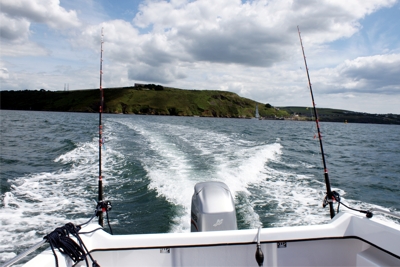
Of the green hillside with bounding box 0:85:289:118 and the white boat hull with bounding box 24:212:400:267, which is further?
the green hillside with bounding box 0:85:289:118

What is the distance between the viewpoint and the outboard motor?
413 cm

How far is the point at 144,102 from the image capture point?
5256 inches

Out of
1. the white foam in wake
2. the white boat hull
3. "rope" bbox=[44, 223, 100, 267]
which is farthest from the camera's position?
the white foam in wake

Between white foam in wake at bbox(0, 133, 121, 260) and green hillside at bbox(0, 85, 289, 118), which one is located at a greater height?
green hillside at bbox(0, 85, 289, 118)

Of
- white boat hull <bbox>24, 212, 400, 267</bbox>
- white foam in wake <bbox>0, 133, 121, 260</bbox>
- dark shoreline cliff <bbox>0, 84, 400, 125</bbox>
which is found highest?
dark shoreline cliff <bbox>0, 84, 400, 125</bbox>

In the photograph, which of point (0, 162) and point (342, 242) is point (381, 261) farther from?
point (0, 162)

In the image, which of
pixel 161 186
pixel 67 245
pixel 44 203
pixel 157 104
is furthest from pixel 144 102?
pixel 67 245

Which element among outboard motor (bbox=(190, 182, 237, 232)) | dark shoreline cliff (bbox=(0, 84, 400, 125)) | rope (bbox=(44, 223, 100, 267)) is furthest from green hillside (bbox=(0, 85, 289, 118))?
rope (bbox=(44, 223, 100, 267))

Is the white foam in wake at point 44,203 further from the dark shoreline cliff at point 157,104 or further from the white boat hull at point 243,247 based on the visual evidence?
the dark shoreline cliff at point 157,104

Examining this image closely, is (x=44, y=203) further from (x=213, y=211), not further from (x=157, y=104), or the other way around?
(x=157, y=104)

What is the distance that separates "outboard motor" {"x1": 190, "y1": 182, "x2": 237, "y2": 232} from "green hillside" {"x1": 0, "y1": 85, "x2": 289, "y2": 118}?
118697mm

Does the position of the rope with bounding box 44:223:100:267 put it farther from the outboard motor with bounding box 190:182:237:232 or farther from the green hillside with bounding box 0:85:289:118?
the green hillside with bounding box 0:85:289:118

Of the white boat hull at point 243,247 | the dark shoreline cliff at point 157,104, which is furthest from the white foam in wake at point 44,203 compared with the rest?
the dark shoreline cliff at point 157,104

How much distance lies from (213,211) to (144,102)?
132411mm
